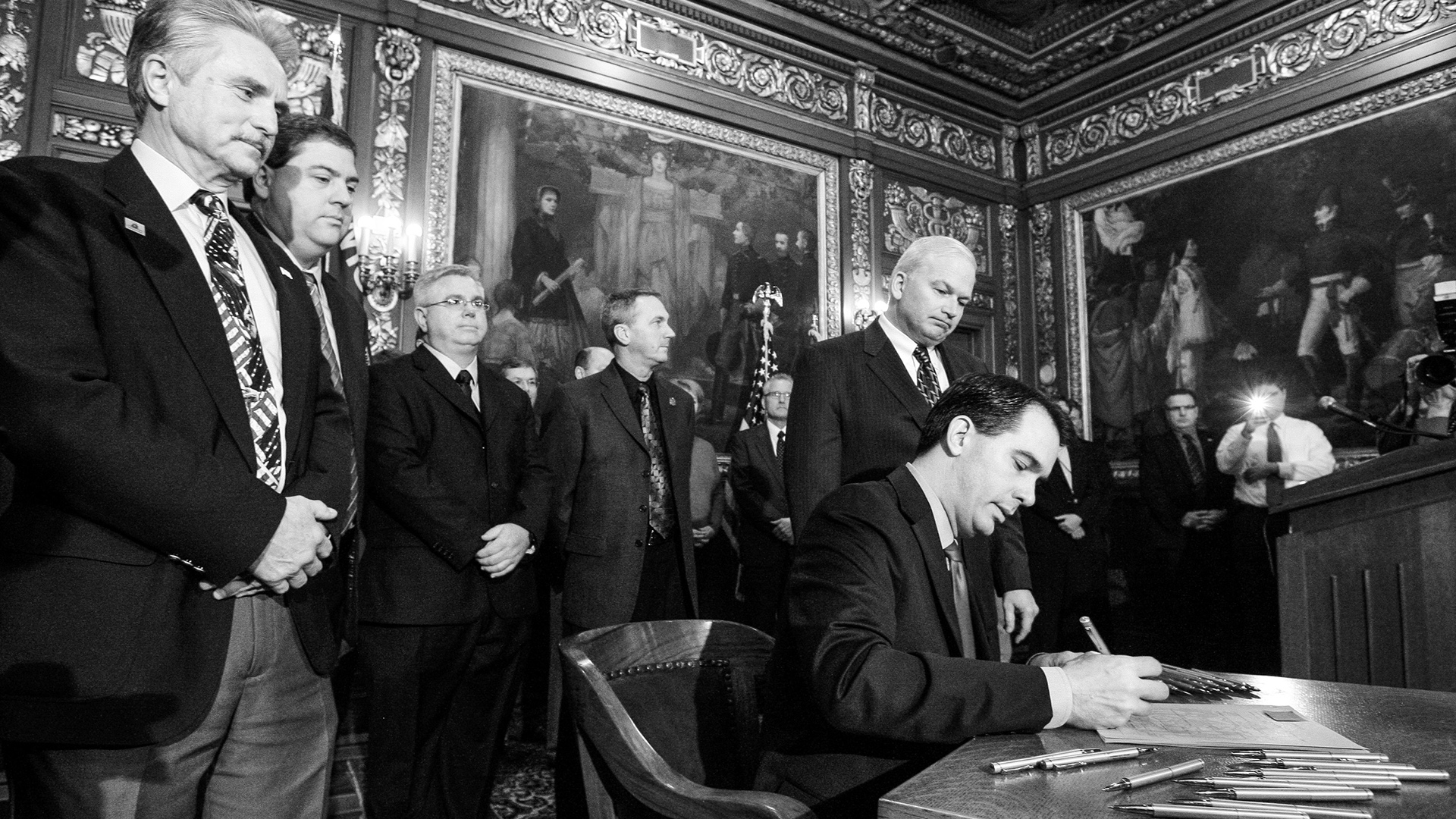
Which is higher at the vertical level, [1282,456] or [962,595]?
[1282,456]

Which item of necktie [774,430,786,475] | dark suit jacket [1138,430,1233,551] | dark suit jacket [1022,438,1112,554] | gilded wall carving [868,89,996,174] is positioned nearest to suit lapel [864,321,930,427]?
necktie [774,430,786,475]

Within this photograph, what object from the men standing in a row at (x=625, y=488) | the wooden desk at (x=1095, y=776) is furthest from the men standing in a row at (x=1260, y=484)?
the wooden desk at (x=1095, y=776)

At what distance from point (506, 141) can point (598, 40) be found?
1.04 meters

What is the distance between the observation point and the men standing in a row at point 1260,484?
19.5 ft

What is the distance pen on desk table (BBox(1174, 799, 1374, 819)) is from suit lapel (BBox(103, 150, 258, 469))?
1.47 m

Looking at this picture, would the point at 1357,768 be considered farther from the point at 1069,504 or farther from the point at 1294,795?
the point at 1069,504

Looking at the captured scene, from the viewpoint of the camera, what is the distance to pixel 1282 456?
619 cm

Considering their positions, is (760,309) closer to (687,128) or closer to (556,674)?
(687,128)

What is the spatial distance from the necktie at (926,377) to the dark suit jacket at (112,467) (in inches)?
77.0

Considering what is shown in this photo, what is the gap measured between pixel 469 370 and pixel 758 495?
2.20 m

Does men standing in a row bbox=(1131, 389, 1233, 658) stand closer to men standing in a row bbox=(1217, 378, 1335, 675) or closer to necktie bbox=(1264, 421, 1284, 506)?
men standing in a row bbox=(1217, 378, 1335, 675)

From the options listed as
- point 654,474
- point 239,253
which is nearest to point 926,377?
point 654,474

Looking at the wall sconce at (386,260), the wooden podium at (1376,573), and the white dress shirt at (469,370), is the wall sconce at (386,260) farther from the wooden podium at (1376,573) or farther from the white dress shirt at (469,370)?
the wooden podium at (1376,573)

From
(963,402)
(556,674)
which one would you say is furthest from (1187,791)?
(556,674)
